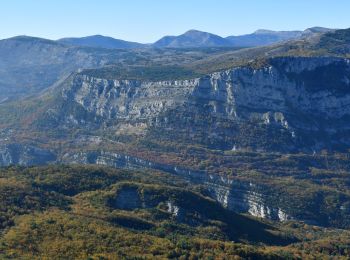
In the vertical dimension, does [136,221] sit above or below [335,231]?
above

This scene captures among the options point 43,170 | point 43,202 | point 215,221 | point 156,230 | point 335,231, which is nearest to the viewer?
point 156,230

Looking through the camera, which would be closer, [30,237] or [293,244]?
[30,237]

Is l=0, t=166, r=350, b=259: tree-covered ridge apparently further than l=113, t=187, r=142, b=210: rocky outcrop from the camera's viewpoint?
No

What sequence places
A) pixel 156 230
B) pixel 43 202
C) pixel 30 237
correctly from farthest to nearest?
pixel 43 202
pixel 156 230
pixel 30 237

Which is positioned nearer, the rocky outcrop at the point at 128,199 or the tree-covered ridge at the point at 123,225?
the tree-covered ridge at the point at 123,225

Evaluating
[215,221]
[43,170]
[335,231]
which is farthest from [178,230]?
[335,231]

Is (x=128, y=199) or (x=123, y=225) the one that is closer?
(x=123, y=225)

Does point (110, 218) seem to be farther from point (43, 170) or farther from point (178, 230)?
point (43, 170)

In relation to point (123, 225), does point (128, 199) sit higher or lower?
lower
